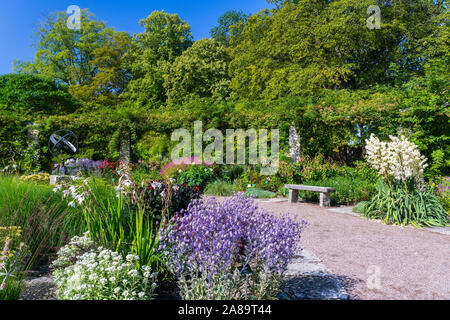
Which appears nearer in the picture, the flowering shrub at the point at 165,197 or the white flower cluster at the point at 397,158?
the flowering shrub at the point at 165,197

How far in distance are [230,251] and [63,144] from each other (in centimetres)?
1170

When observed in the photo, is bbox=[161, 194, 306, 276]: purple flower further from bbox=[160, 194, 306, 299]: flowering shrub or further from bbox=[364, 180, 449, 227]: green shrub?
bbox=[364, 180, 449, 227]: green shrub

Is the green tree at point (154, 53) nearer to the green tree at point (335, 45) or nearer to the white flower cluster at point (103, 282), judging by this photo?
the green tree at point (335, 45)

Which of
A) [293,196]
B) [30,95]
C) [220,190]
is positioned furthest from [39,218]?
[30,95]

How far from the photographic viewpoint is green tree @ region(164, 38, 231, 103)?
19906 mm

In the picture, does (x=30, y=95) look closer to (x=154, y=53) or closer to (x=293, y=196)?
(x=154, y=53)

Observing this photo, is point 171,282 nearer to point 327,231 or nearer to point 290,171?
point 327,231

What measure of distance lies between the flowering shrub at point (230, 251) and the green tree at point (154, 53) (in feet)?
65.6

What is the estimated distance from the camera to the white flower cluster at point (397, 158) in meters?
5.02

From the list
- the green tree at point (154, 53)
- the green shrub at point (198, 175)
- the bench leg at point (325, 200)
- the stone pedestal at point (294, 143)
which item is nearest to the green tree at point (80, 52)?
the green tree at point (154, 53)

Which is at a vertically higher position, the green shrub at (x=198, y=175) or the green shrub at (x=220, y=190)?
the green shrub at (x=198, y=175)

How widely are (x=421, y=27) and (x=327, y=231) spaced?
47.9 feet
